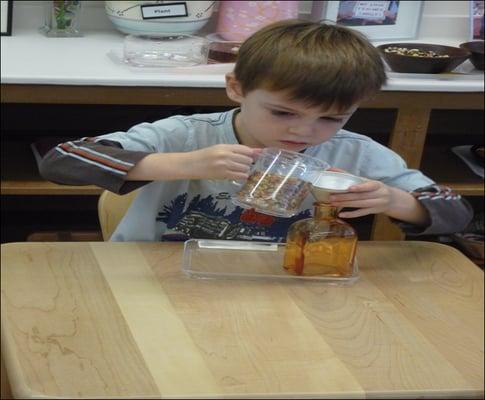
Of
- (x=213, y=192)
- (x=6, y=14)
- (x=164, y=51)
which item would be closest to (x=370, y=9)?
(x=164, y=51)

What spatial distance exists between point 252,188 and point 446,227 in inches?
12.4

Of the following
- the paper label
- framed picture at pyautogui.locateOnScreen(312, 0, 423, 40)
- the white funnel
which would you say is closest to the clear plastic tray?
the white funnel

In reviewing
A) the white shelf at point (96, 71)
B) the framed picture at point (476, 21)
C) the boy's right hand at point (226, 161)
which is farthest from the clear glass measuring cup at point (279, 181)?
the framed picture at point (476, 21)

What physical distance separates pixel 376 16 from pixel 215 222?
1148 mm

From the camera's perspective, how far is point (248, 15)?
213 cm

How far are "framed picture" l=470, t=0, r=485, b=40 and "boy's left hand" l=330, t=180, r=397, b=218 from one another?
4.47 ft

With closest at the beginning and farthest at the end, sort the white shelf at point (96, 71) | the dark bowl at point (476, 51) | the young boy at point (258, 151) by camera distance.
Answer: the young boy at point (258, 151) → the white shelf at point (96, 71) → the dark bowl at point (476, 51)

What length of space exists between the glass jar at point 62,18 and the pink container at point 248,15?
0.36 metres

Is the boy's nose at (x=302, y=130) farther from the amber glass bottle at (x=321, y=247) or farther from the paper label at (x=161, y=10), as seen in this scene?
the paper label at (x=161, y=10)

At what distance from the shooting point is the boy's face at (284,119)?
3.78 feet

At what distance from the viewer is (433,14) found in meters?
2.41

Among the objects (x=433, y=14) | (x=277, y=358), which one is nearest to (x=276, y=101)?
(x=277, y=358)

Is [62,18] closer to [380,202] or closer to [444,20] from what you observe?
[444,20]

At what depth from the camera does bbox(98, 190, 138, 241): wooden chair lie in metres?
1.31
